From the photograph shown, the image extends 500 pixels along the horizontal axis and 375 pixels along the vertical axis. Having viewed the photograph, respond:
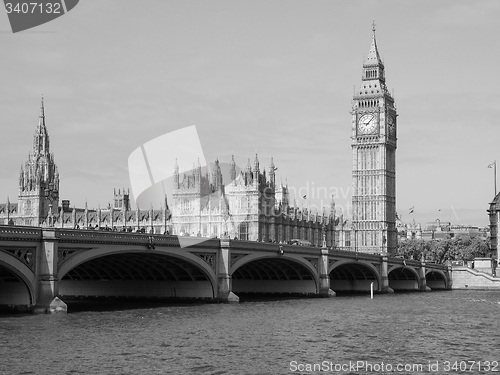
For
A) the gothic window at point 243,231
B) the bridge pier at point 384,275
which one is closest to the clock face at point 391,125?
the gothic window at point 243,231

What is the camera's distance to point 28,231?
2298 inches

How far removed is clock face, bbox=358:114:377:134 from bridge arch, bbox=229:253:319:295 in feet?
273

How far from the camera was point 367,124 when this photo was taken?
18050 centimetres

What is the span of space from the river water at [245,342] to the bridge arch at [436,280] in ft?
232

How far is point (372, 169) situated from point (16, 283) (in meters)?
126

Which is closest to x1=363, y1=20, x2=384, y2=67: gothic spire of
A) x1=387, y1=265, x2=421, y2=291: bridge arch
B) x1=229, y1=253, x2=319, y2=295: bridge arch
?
x1=387, y1=265, x2=421, y2=291: bridge arch

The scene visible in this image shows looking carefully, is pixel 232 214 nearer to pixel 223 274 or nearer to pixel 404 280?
pixel 404 280

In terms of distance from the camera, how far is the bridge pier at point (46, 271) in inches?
2312

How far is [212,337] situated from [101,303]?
98.3 ft

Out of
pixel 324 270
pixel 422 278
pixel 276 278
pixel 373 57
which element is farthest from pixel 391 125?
pixel 324 270

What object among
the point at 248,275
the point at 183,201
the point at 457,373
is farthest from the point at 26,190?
the point at 457,373

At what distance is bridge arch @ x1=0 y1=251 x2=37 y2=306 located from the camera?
185 ft

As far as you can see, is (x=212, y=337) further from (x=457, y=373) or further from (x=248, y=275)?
(x=248, y=275)

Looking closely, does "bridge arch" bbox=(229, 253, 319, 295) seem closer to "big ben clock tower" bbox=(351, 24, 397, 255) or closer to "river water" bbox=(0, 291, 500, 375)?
"river water" bbox=(0, 291, 500, 375)
